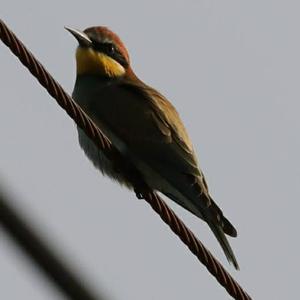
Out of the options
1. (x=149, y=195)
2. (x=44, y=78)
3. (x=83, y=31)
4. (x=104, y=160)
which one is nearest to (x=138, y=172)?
(x=104, y=160)

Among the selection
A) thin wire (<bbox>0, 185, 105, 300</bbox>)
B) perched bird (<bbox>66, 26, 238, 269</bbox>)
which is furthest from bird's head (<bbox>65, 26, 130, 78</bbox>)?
thin wire (<bbox>0, 185, 105, 300</bbox>)

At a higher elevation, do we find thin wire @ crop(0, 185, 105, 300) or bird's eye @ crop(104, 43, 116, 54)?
thin wire @ crop(0, 185, 105, 300)

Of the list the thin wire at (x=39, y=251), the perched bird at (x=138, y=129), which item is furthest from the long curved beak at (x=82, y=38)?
the thin wire at (x=39, y=251)

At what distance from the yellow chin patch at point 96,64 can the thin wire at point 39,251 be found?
3.63 m

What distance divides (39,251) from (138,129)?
10.2 ft

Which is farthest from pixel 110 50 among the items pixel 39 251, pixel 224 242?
pixel 39 251

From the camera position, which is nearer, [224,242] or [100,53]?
[224,242]

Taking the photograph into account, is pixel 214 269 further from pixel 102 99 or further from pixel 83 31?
pixel 83 31

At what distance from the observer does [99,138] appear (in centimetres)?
198

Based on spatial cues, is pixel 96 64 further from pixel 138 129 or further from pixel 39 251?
pixel 39 251

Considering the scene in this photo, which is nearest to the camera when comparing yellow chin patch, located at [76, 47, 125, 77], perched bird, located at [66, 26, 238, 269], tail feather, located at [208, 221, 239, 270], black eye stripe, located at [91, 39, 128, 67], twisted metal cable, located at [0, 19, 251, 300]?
twisted metal cable, located at [0, 19, 251, 300]

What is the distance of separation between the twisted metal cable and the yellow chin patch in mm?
1846

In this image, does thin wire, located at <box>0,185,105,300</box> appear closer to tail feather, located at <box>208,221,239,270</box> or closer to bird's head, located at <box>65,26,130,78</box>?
tail feather, located at <box>208,221,239,270</box>

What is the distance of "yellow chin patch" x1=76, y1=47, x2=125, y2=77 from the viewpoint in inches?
157
